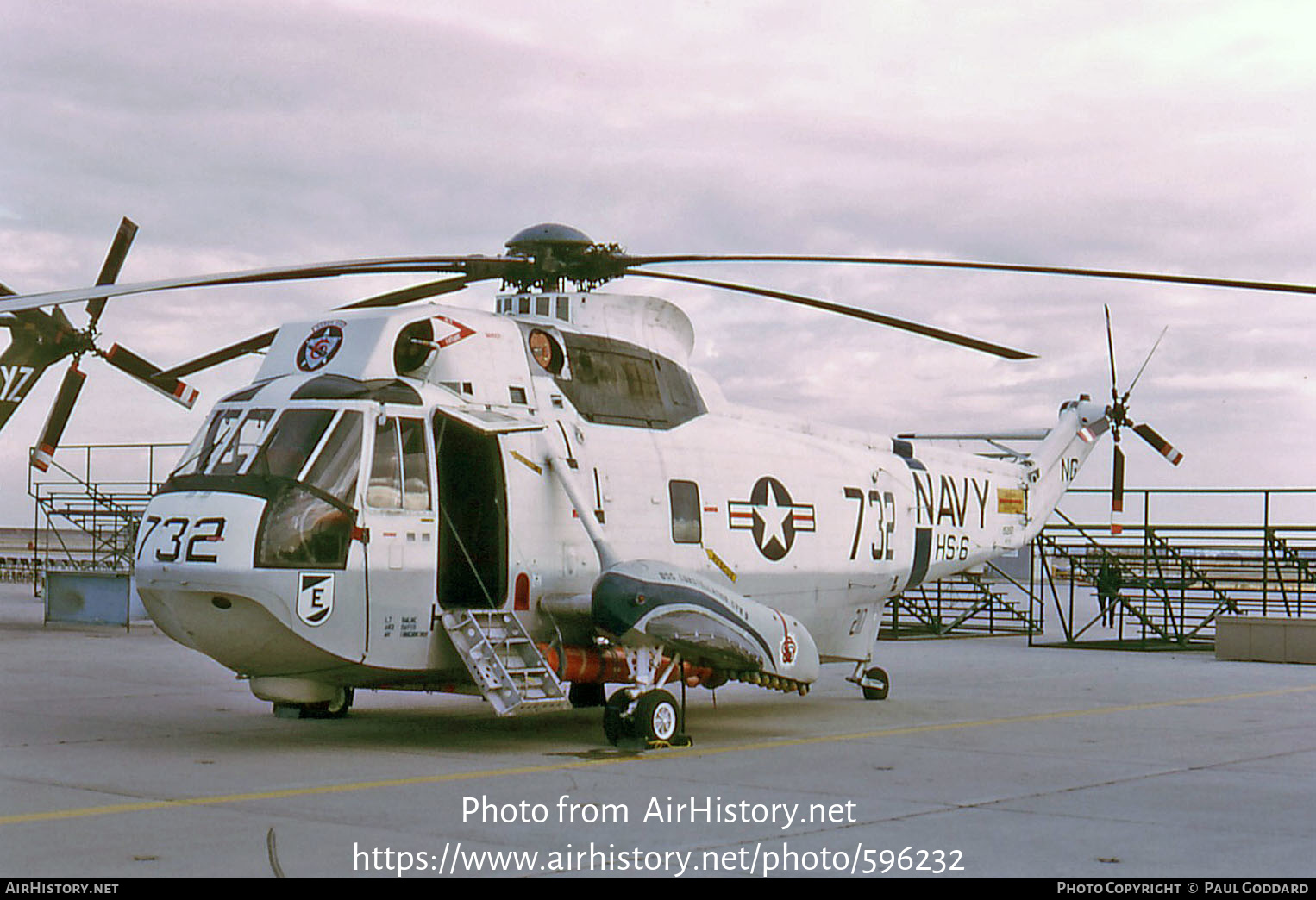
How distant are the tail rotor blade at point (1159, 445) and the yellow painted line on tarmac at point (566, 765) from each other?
566 centimetres

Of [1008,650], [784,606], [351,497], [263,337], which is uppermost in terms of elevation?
[263,337]

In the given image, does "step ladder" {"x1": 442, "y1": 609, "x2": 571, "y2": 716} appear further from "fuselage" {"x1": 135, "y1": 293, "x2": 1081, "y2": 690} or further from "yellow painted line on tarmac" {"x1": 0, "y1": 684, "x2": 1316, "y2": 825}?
"yellow painted line on tarmac" {"x1": 0, "y1": 684, "x2": 1316, "y2": 825}

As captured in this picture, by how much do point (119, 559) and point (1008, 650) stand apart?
28293 millimetres

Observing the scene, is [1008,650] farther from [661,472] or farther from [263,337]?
[263,337]

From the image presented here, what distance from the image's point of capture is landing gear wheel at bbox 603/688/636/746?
13.9 meters

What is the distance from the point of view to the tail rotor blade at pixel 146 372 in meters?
28.8

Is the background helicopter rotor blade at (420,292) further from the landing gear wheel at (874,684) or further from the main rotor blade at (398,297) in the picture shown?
the landing gear wheel at (874,684)

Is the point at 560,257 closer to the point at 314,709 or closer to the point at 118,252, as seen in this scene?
the point at 314,709

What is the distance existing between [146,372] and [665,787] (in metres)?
21.6

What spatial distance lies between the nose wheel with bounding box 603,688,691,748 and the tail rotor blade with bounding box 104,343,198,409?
17432 millimetres

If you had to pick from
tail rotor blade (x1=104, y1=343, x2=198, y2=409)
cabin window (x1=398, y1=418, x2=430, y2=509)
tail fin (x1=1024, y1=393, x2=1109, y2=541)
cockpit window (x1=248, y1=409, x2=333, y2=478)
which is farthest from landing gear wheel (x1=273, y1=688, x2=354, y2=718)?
tail rotor blade (x1=104, y1=343, x2=198, y2=409)

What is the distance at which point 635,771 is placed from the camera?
41.0ft

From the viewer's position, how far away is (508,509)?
1415cm
